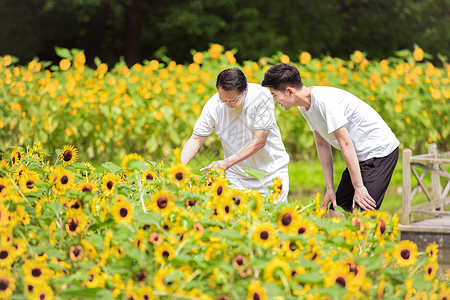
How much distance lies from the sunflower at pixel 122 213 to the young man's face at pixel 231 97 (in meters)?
1.45

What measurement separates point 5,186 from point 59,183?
269mm

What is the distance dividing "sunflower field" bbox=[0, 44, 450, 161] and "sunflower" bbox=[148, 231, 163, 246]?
16.5 feet

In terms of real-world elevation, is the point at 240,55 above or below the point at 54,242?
above

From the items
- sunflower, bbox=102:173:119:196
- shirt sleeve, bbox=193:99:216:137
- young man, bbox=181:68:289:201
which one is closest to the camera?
sunflower, bbox=102:173:119:196

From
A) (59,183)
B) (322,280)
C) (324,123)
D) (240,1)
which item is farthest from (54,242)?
(240,1)

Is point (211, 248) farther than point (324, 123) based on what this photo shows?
No

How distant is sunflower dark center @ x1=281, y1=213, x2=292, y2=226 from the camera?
2.34 m

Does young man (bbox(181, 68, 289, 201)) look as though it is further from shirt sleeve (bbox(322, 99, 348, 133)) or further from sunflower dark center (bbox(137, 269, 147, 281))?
sunflower dark center (bbox(137, 269, 147, 281))

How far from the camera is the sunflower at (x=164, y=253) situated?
211cm

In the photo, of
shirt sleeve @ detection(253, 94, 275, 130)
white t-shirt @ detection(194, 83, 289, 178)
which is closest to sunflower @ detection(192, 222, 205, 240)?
white t-shirt @ detection(194, 83, 289, 178)

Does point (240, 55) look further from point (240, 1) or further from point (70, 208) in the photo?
point (70, 208)

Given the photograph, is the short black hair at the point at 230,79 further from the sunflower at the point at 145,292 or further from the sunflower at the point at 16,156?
the sunflower at the point at 145,292

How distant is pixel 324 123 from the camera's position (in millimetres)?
3633

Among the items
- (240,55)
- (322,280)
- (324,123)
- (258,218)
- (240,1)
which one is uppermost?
(240,1)
